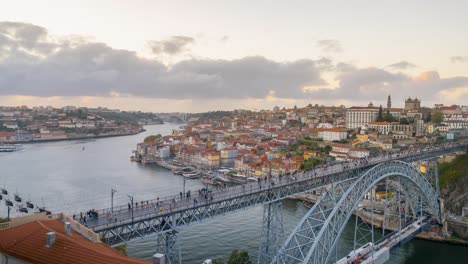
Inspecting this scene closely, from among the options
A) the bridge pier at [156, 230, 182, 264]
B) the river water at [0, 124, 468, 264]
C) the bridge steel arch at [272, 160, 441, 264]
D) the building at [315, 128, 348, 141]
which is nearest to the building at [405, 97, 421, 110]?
the building at [315, 128, 348, 141]

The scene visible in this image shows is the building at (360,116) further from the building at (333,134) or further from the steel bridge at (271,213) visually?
the steel bridge at (271,213)

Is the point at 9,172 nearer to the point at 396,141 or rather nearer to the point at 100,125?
the point at 396,141

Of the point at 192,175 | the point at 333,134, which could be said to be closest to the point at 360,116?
the point at 333,134

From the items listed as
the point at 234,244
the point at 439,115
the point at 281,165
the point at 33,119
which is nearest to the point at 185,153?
the point at 281,165

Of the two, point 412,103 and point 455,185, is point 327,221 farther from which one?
point 412,103

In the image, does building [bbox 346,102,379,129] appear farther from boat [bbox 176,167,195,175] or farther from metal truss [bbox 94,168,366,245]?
metal truss [bbox 94,168,366,245]

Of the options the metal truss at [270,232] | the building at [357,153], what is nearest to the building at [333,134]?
the building at [357,153]
